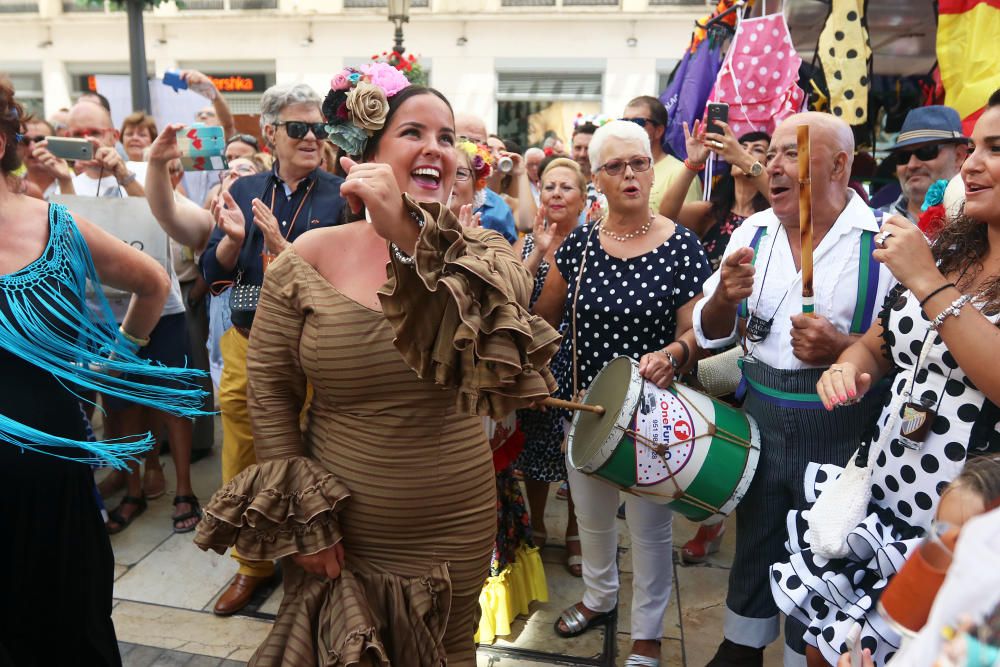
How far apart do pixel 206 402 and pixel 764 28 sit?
165 inches

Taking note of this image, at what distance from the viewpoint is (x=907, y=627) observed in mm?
874

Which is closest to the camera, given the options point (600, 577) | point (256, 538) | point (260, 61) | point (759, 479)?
point (256, 538)

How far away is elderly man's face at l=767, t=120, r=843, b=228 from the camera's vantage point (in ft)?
7.93

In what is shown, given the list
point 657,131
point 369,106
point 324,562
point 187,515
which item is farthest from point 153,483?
point 657,131

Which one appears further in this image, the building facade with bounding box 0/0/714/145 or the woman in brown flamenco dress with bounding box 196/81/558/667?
the building facade with bounding box 0/0/714/145

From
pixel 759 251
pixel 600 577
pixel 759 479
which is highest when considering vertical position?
pixel 759 251

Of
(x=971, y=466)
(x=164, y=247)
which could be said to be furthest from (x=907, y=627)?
(x=164, y=247)

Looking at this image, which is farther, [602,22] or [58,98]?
[58,98]

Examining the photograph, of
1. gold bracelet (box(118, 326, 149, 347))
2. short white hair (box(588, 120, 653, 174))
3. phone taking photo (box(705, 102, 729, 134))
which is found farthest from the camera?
phone taking photo (box(705, 102, 729, 134))

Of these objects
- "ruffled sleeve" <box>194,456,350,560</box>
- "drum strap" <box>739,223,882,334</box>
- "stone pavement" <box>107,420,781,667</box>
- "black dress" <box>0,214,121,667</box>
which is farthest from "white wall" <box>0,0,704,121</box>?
"ruffled sleeve" <box>194,456,350,560</box>

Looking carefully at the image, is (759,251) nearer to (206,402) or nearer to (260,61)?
(206,402)

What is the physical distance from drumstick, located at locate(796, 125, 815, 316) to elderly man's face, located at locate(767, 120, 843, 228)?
26 centimetres

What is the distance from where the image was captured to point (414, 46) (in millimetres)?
16625

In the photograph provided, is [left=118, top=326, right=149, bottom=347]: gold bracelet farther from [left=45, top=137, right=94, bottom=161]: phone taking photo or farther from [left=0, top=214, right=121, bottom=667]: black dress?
[left=45, top=137, right=94, bottom=161]: phone taking photo
